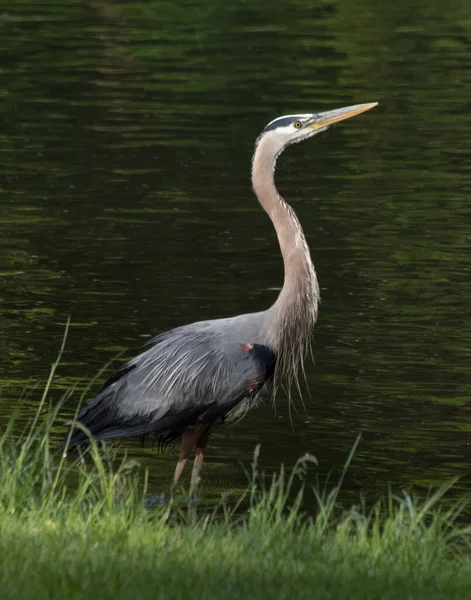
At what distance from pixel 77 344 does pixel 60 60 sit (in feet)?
48.8

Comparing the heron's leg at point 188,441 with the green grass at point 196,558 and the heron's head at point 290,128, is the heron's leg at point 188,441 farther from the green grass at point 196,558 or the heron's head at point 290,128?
the green grass at point 196,558

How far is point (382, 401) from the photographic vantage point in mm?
10414

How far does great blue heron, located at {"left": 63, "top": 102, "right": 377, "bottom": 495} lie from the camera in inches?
329

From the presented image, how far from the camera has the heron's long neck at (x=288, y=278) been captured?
8.51m

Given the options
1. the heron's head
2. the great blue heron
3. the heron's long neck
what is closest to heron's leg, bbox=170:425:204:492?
the great blue heron

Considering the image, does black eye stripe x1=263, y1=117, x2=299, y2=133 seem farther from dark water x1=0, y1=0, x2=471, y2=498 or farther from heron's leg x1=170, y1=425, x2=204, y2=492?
dark water x1=0, y1=0, x2=471, y2=498

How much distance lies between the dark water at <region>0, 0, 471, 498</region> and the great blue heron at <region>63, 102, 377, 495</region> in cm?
71

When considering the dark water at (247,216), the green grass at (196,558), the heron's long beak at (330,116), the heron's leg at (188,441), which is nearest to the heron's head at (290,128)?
the heron's long beak at (330,116)

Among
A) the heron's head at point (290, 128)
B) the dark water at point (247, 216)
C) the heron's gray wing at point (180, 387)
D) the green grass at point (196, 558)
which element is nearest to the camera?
the green grass at point (196, 558)

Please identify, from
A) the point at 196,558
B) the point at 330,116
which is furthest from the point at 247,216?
the point at 196,558

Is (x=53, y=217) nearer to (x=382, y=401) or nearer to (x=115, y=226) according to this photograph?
(x=115, y=226)

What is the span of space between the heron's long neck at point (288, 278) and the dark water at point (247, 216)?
1033 mm

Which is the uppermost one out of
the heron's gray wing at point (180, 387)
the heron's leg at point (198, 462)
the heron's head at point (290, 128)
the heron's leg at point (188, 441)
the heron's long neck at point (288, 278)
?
the heron's head at point (290, 128)

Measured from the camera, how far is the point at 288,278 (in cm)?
858
